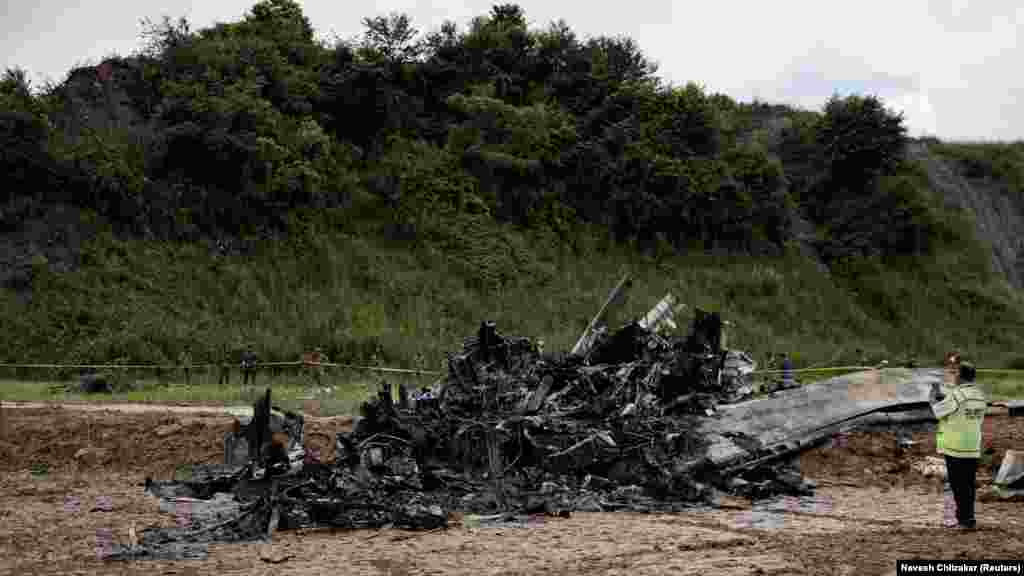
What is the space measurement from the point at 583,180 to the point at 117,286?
17.4 meters

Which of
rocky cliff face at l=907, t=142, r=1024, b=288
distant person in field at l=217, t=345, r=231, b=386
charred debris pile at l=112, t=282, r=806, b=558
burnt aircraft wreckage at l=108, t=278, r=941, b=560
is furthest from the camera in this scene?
rocky cliff face at l=907, t=142, r=1024, b=288

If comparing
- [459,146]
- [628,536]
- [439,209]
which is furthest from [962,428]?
[459,146]

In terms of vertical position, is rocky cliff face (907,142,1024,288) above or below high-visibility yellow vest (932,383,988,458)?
above

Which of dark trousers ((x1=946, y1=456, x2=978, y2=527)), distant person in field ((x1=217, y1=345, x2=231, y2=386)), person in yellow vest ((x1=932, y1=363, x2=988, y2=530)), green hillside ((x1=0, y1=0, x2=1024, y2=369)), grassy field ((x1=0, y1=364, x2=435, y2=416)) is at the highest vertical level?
green hillside ((x1=0, y1=0, x2=1024, y2=369))

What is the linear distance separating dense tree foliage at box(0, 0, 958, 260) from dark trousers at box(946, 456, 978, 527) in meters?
24.1

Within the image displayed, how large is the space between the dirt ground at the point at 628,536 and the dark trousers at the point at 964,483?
190 millimetres

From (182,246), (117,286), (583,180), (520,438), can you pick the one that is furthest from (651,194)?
(520,438)

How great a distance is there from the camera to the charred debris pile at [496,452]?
9609mm

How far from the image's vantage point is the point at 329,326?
25.7 meters

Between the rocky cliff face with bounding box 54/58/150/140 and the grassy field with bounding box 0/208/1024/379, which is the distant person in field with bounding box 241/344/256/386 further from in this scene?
the rocky cliff face with bounding box 54/58/150/140

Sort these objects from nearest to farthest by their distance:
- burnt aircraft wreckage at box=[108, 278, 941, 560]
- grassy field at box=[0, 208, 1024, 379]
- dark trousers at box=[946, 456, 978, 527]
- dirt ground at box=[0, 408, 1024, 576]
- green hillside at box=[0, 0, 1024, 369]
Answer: dirt ground at box=[0, 408, 1024, 576]
dark trousers at box=[946, 456, 978, 527]
burnt aircraft wreckage at box=[108, 278, 941, 560]
grassy field at box=[0, 208, 1024, 379]
green hillside at box=[0, 0, 1024, 369]

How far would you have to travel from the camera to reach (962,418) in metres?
8.02

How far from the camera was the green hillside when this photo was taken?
26062 millimetres

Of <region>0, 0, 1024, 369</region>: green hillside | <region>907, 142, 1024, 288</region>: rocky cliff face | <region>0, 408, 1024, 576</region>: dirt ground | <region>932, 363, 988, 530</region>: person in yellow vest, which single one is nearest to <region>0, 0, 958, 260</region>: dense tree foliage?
<region>0, 0, 1024, 369</region>: green hillside
